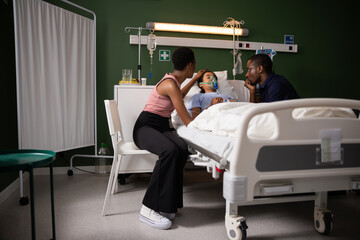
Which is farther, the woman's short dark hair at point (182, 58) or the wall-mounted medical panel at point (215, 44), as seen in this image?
the wall-mounted medical panel at point (215, 44)

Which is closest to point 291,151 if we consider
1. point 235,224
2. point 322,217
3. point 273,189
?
point 273,189

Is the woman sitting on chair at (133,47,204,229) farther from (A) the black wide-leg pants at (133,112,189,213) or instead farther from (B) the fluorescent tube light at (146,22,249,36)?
(B) the fluorescent tube light at (146,22,249,36)

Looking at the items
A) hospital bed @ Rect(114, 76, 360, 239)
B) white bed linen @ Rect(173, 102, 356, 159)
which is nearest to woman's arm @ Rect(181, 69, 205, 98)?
white bed linen @ Rect(173, 102, 356, 159)

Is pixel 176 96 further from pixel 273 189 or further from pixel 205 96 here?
pixel 273 189

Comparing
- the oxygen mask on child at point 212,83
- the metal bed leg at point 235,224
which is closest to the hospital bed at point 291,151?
the metal bed leg at point 235,224

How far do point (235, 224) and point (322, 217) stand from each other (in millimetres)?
602

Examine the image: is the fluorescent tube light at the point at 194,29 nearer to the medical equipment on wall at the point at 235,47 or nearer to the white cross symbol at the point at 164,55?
the medical equipment on wall at the point at 235,47

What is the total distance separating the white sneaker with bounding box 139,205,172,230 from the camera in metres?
1.71

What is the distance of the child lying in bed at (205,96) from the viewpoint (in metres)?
2.43

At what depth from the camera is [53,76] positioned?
104 inches

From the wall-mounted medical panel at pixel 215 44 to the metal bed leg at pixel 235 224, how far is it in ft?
7.24

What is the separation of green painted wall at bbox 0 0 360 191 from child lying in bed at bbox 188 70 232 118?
2.24ft

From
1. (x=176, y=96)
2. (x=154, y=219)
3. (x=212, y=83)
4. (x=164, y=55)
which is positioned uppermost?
(x=164, y=55)

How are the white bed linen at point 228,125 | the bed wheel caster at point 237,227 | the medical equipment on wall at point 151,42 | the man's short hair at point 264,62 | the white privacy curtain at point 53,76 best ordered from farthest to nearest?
the medical equipment on wall at point 151,42 < the man's short hair at point 264,62 < the white privacy curtain at point 53,76 < the bed wheel caster at point 237,227 < the white bed linen at point 228,125
